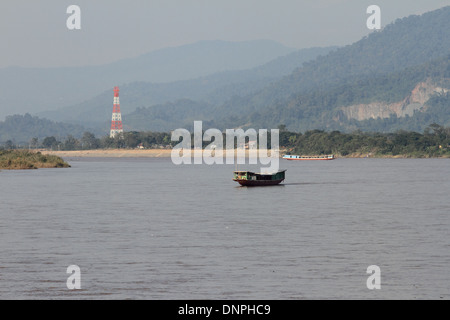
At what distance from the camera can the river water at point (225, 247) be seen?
35.2m

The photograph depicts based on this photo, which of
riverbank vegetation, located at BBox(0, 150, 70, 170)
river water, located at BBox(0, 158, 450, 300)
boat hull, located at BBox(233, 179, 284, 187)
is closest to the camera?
river water, located at BBox(0, 158, 450, 300)

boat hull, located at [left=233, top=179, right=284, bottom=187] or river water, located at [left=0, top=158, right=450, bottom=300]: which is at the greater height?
boat hull, located at [left=233, top=179, right=284, bottom=187]

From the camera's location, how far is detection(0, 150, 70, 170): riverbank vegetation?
177500 mm

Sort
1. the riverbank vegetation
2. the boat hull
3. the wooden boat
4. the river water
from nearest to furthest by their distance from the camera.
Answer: the river water
the wooden boat
the boat hull
the riverbank vegetation

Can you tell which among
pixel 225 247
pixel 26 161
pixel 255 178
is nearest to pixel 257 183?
pixel 255 178

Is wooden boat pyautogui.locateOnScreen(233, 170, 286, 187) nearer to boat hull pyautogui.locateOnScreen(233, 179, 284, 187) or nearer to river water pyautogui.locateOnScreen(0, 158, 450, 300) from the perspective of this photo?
boat hull pyautogui.locateOnScreen(233, 179, 284, 187)

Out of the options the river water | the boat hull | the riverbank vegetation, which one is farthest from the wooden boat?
the riverbank vegetation

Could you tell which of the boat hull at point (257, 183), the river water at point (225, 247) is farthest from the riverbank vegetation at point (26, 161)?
the river water at point (225, 247)

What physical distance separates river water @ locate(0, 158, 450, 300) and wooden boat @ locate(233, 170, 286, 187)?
18173 mm

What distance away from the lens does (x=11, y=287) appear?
3519 centimetres

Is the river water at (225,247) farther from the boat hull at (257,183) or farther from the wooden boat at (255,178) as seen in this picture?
the boat hull at (257,183)
